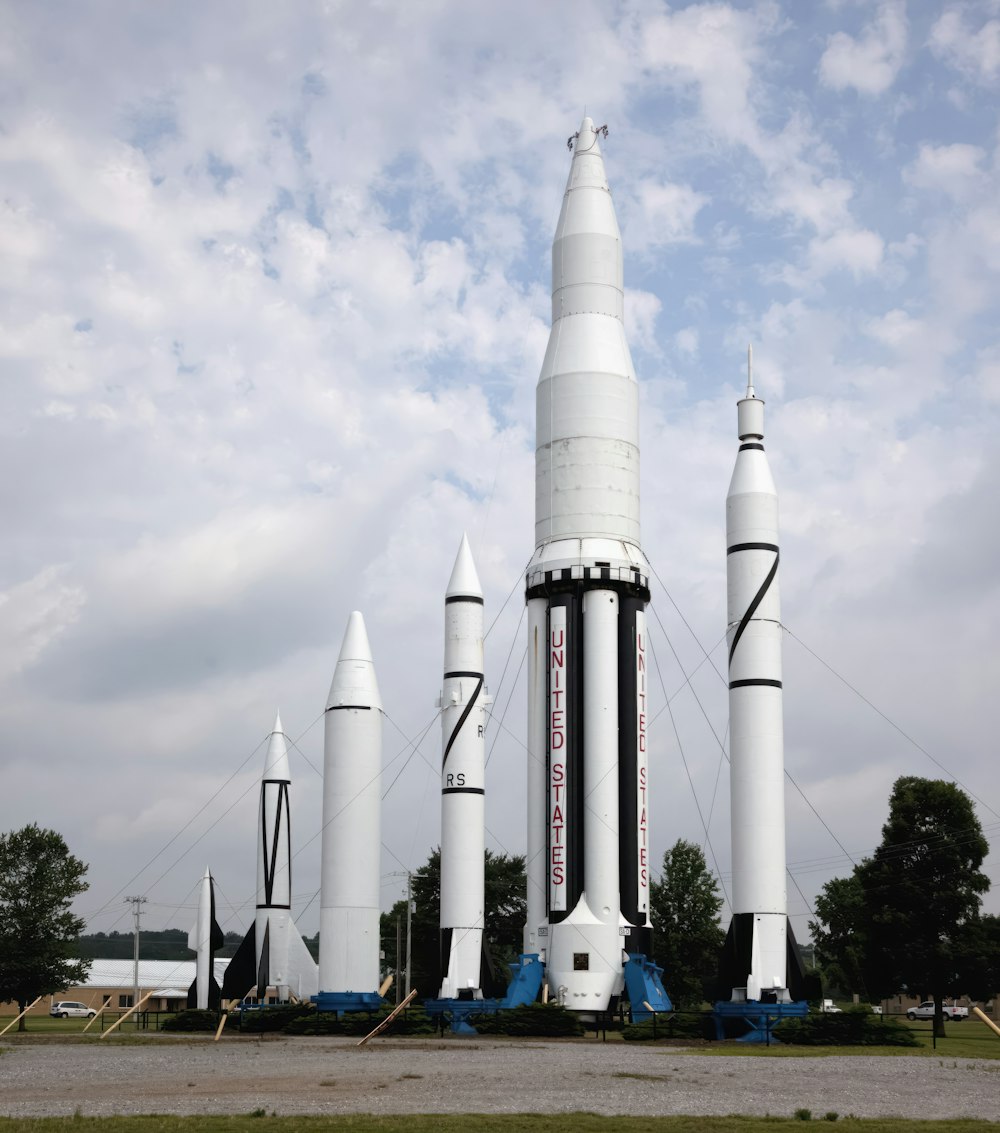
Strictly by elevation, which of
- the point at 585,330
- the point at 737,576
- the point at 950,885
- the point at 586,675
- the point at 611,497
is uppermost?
the point at 585,330

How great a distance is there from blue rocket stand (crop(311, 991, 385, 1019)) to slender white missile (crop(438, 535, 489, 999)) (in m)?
3.16

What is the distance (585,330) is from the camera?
39250 millimetres

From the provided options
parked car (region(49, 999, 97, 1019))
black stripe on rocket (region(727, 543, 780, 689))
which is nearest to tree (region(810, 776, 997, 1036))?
black stripe on rocket (region(727, 543, 780, 689))

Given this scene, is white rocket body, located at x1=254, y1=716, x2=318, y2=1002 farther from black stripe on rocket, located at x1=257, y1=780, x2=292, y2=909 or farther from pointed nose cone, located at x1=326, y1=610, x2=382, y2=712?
pointed nose cone, located at x1=326, y1=610, x2=382, y2=712

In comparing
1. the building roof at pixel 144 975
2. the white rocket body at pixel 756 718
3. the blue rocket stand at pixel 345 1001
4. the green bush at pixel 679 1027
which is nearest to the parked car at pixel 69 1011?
the building roof at pixel 144 975

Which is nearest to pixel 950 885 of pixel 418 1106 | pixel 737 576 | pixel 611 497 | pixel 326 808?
pixel 737 576

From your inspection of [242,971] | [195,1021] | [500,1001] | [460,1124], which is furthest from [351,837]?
[460,1124]

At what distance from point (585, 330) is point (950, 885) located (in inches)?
797

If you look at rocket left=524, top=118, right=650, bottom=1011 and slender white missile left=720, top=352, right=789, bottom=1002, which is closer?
slender white missile left=720, top=352, right=789, bottom=1002

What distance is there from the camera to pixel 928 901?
139ft

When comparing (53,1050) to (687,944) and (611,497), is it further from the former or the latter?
(687,944)

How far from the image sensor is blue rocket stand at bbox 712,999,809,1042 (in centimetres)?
3288

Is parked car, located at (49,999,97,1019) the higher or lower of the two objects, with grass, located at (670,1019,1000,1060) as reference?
lower

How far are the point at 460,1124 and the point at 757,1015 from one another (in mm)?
19781
